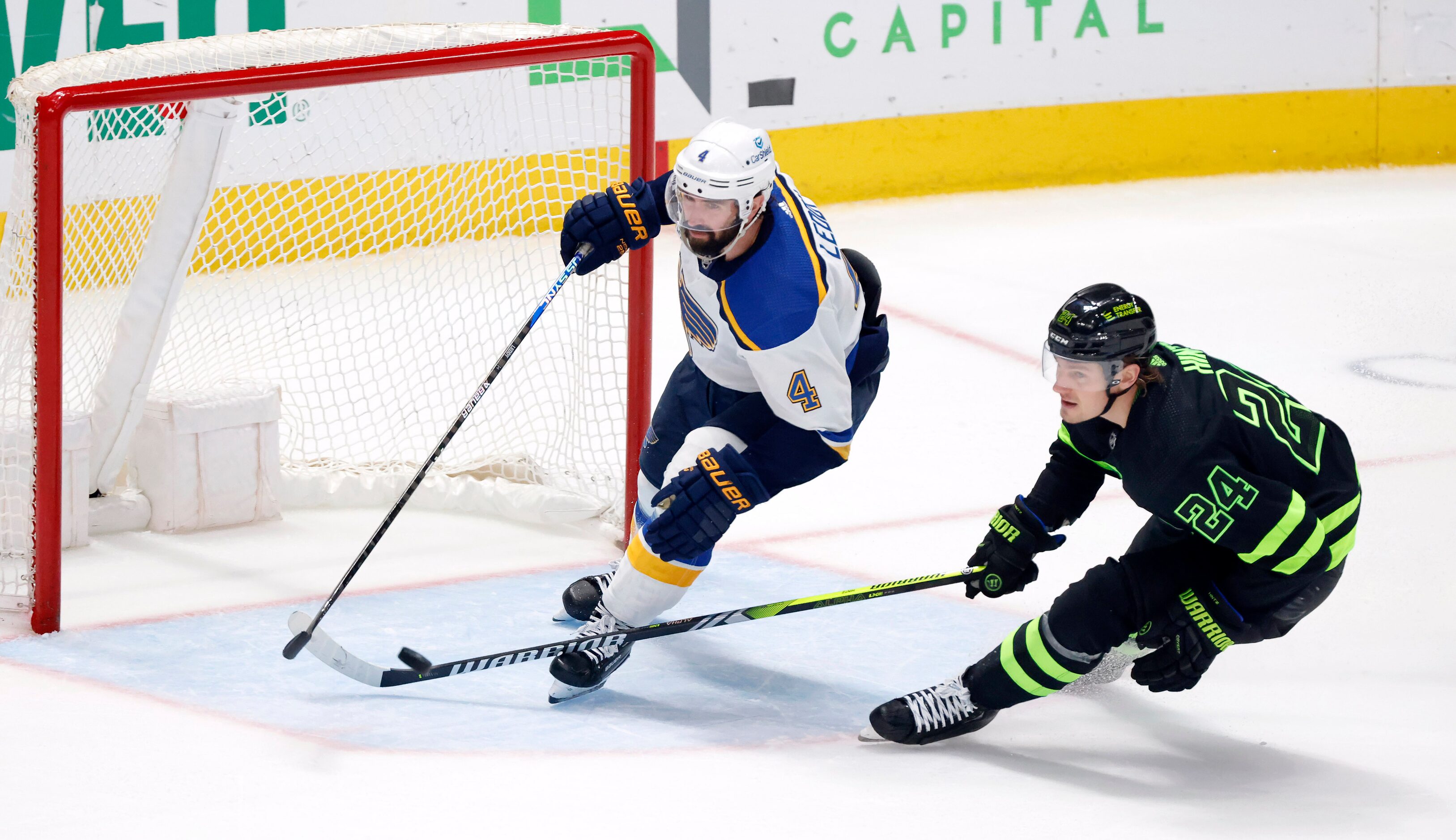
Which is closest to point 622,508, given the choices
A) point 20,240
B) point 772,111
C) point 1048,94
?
point 20,240

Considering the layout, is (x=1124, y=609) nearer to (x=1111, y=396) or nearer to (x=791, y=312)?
(x=1111, y=396)

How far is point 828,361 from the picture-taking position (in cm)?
274

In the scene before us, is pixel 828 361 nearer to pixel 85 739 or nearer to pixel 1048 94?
pixel 85 739

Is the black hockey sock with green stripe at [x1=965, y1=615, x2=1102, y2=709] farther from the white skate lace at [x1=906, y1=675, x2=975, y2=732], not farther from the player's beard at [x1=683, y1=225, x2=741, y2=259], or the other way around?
the player's beard at [x1=683, y1=225, x2=741, y2=259]

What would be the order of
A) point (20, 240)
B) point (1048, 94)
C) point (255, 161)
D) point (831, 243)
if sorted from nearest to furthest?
1. point (831, 243)
2. point (20, 240)
3. point (255, 161)
4. point (1048, 94)

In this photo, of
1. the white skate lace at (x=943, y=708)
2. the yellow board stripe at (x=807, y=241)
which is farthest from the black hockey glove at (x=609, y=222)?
the white skate lace at (x=943, y=708)

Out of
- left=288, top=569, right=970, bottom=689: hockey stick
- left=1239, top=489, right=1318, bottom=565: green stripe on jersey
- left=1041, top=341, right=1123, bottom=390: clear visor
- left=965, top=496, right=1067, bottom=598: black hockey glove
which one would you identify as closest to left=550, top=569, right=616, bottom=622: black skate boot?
left=288, top=569, right=970, bottom=689: hockey stick

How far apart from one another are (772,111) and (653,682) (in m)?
4.30

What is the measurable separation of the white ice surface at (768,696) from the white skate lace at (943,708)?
59mm

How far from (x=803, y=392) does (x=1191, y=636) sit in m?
0.71

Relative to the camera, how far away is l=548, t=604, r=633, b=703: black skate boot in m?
2.86

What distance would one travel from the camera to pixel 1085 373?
8.12 ft

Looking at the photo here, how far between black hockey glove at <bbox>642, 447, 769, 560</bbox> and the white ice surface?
325 mm

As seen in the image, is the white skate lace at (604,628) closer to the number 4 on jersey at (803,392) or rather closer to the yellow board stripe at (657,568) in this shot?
the yellow board stripe at (657,568)
